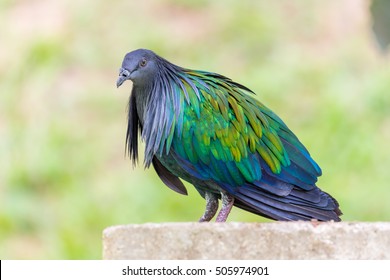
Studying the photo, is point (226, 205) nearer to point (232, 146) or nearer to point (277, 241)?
point (232, 146)

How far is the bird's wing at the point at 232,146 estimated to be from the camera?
4797mm

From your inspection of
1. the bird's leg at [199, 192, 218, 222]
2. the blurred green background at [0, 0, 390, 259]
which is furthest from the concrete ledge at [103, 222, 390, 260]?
the blurred green background at [0, 0, 390, 259]

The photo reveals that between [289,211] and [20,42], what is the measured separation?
5647 mm

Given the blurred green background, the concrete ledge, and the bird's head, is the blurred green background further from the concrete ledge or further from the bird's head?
the concrete ledge

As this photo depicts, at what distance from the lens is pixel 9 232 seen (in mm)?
8891

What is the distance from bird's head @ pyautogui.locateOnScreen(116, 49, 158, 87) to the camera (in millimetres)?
4734

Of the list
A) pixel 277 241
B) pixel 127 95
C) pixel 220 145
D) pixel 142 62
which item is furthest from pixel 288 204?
pixel 127 95

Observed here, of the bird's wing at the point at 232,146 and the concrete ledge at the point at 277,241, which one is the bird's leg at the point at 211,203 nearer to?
the bird's wing at the point at 232,146

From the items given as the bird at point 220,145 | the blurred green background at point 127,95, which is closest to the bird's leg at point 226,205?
the bird at point 220,145

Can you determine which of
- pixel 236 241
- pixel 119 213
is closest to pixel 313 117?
pixel 119 213

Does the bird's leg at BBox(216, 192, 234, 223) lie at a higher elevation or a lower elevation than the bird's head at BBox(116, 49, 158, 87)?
lower

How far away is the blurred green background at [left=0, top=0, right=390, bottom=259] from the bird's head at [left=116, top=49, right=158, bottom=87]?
12.3ft
